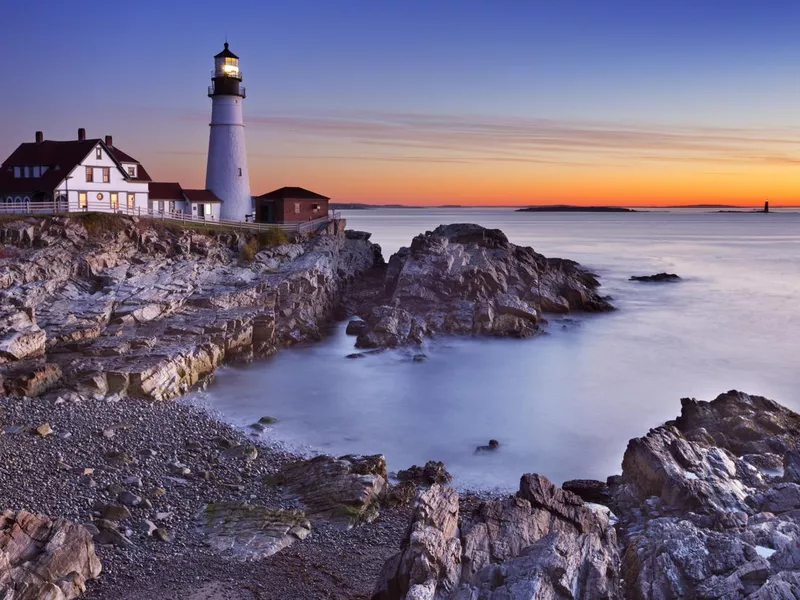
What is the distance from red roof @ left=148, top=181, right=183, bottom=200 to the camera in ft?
124

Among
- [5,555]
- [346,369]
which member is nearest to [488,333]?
[346,369]

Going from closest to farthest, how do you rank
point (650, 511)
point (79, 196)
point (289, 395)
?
point (650, 511) < point (289, 395) < point (79, 196)

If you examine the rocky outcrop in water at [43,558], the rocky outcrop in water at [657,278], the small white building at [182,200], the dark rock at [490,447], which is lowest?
the dark rock at [490,447]

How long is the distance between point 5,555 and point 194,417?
874cm

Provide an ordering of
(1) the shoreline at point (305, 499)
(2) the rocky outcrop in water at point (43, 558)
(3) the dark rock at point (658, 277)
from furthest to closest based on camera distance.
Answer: (3) the dark rock at point (658, 277) < (1) the shoreline at point (305, 499) < (2) the rocky outcrop in water at point (43, 558)

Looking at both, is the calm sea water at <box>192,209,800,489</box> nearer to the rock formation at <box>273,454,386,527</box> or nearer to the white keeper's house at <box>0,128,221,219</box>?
the rock formation at <box>273,454,386,527</box>

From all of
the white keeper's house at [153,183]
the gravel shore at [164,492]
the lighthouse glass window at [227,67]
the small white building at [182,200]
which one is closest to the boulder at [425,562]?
the gravel shore at [164,492]

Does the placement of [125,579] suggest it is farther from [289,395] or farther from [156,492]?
[289,395]

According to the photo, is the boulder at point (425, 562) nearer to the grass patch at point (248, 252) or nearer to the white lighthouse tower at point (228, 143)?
the grass patch at point (248, 252)

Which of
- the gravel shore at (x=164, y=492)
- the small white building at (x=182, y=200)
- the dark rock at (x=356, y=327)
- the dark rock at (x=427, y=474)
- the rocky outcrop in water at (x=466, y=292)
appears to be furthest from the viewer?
the small white building at (x=182, y=200)

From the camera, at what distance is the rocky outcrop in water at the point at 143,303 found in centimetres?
2058

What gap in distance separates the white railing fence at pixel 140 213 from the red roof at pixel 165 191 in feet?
4.66

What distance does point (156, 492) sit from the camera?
45.4 feet

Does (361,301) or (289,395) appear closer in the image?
(289,395)
